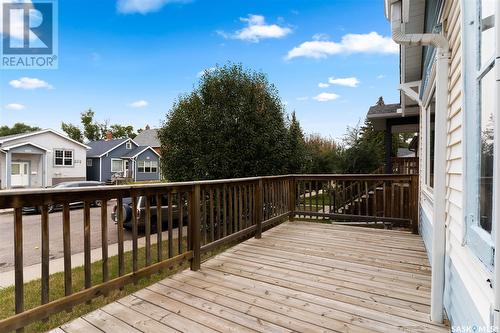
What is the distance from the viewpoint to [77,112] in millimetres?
39344

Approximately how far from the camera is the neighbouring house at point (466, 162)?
1112 mm

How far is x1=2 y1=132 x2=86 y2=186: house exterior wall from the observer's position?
741 inches

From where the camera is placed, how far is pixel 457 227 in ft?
5.89

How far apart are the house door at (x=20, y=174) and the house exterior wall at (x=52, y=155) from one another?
3.62ft

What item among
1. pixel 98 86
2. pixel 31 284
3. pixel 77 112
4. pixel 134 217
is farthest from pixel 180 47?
pixel 77 112

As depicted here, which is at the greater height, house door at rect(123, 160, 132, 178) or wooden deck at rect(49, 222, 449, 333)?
house door at rect(123, 160, 132, 178)

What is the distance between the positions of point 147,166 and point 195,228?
24.3m

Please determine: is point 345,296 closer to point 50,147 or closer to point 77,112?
point 50,147

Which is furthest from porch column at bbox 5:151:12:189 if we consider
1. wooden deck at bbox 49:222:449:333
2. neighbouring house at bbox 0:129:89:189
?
wooden deck at bbox 49:222:449:333

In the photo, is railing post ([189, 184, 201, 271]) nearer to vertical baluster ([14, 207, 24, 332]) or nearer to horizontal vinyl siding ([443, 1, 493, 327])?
vertical baluster ([14, 207, 24, 332])

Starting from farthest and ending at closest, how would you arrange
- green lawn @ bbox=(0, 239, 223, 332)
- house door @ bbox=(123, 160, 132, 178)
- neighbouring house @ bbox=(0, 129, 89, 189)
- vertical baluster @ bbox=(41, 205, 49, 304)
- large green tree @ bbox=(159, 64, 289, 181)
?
house door @ bbox=(123, 160, 132, 178), neighbouring house @ bbox=(0, 129, 89, 189), large green tree @ bbox=(159, 64, 289, 181), green lawn @ bbox=(0, 239, 223, 332), vertical baluster @ bbox=(41, 205, 49, 304)

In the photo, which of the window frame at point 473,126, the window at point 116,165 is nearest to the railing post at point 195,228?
the window frame at point 473,126

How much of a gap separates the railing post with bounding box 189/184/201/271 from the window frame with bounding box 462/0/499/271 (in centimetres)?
235

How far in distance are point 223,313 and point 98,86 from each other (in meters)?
28.0
